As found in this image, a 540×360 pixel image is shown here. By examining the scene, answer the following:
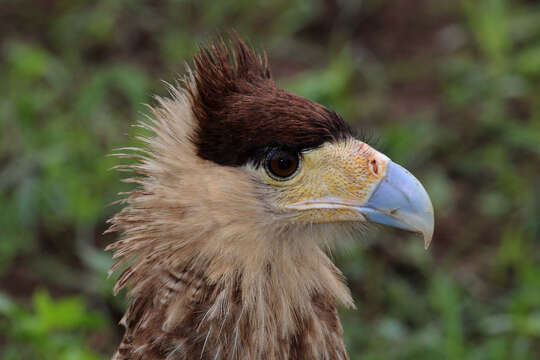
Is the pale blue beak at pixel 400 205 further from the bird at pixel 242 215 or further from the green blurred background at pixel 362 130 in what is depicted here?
the green blurred background at pixel 362 130

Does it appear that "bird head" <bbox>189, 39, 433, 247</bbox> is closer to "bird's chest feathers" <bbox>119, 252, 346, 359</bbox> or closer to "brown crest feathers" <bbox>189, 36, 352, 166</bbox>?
"brown crest feathers" <bbox>189, 36, 352, 166</bbox>

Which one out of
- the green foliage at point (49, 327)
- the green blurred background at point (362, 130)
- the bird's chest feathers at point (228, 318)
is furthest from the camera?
the green blurred background at point (362, 130)

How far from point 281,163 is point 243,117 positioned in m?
0.20

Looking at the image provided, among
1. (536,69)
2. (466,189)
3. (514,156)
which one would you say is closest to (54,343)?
(466,189)

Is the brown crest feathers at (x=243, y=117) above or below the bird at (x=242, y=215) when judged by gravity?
above

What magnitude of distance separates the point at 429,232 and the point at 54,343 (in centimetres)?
183

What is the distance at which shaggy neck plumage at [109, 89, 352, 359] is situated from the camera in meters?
2.28

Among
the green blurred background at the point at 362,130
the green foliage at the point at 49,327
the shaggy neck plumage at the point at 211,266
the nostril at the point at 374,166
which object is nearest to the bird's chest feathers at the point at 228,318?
the shaggy neck plumage at the point at 211,266

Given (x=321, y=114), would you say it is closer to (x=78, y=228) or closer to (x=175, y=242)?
(x=175, y=242)

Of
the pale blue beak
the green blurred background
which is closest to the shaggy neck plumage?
the pale blue beak

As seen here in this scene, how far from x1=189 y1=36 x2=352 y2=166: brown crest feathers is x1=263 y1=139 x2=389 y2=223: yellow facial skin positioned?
2.4 inches

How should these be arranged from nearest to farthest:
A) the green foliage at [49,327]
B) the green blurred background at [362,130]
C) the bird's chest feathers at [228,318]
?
the bird's chest feathers at [228,318], the green foliage at [49,327], the green blurred background at [362,130]

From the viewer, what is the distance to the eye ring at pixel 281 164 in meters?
2.34

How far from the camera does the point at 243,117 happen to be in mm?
2283
